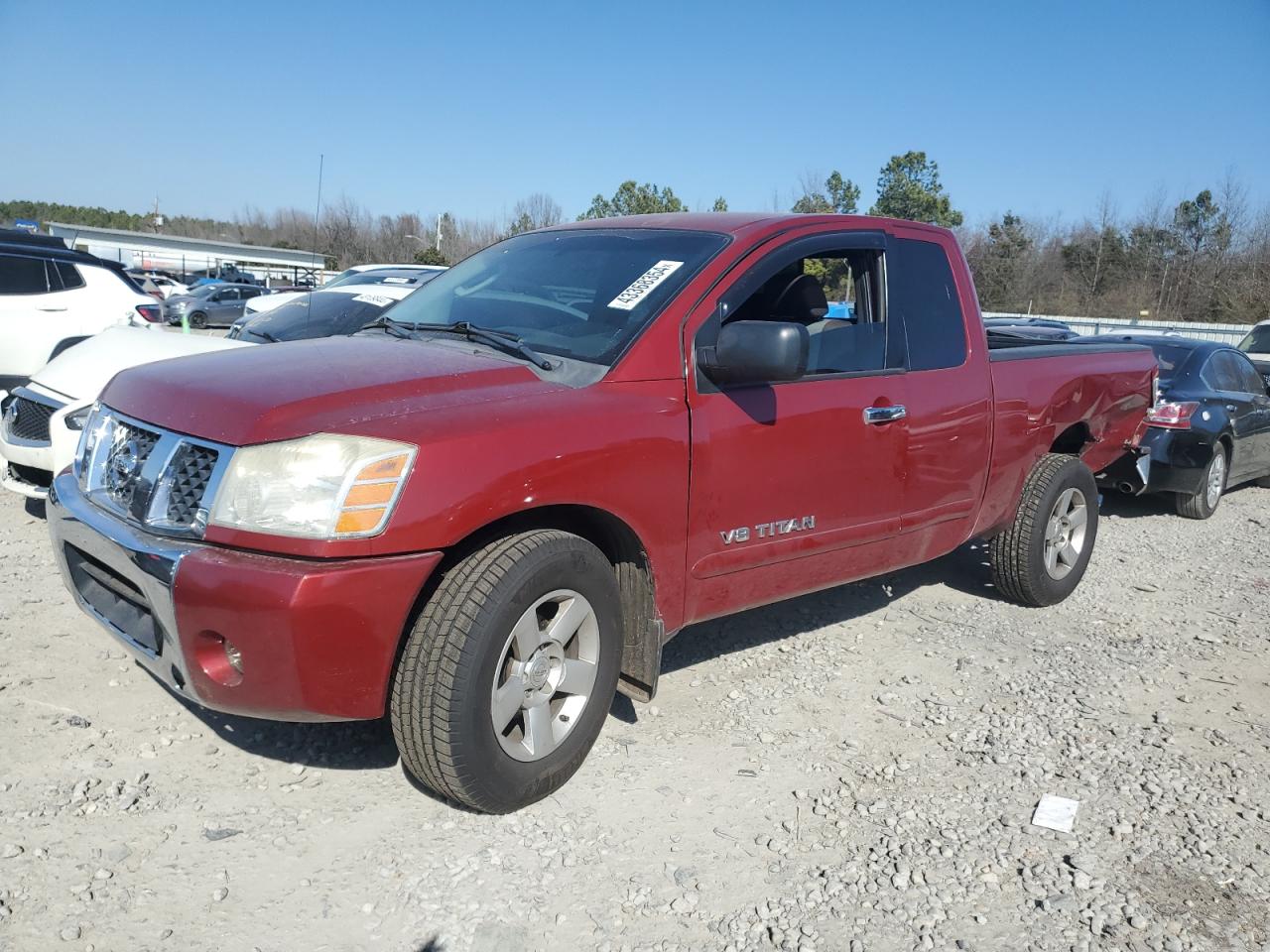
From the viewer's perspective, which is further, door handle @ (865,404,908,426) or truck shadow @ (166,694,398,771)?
door handle @ (865,404,908,426)

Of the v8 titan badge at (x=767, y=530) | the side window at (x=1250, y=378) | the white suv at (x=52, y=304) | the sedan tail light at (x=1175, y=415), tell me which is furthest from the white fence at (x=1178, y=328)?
the v8 titan badge at (x=767, y=530)

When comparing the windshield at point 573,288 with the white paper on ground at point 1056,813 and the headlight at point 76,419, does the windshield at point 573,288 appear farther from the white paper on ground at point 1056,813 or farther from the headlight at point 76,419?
the headlight at point 76,419

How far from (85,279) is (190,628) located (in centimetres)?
790

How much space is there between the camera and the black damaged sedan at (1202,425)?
7.98 meters

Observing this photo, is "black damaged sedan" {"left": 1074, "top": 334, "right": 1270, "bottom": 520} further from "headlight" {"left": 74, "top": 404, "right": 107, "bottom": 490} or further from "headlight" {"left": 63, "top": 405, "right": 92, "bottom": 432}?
"headlight" {"left": 63, "top": 405, "right": 92, "bottom": 432}

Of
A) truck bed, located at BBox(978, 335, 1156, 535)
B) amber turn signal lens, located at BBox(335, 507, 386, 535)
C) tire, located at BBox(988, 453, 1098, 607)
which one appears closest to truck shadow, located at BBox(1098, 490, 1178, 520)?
truck bed, located at BBox(978, 335, 1156, 535)

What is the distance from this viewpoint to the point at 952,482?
4.39 meters

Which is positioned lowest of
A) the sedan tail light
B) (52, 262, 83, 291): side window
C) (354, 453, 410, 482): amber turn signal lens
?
the sedan tail light

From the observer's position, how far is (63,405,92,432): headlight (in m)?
5.25

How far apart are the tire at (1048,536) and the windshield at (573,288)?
8.12 ft

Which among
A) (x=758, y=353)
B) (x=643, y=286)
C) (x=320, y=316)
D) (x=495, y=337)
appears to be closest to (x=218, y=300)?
(x=320, y=316)

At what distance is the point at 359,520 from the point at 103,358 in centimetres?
412

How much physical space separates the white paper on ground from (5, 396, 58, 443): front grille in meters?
5.40

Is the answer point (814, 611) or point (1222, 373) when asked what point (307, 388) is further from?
point (1222, 373)
